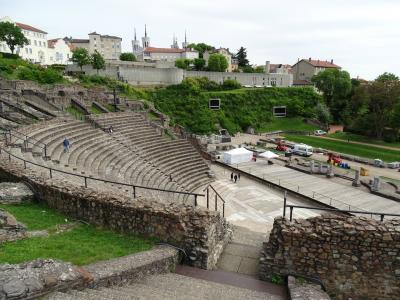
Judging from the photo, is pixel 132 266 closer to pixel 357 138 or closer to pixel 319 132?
pixel 357 138

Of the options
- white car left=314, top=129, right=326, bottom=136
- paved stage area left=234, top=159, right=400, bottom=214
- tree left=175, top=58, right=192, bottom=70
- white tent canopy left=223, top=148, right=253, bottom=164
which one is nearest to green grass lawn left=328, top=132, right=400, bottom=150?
white car left=314, top=129, right=326, bottom=136

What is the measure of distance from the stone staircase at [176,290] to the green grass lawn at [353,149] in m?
33.2

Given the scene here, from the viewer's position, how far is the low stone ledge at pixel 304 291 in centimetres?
675

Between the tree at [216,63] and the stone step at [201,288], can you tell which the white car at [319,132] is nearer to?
the tree at [216,63]

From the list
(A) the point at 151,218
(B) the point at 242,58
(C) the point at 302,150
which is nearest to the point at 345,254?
(A) the point at 151,218

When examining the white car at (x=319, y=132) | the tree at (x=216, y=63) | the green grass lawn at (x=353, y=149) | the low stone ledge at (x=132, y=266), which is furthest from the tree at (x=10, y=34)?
the low stone ledge at (x=132, y=266)

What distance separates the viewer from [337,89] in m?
58.1

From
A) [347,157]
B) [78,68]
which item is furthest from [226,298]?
[78,68]

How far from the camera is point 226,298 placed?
664 cm

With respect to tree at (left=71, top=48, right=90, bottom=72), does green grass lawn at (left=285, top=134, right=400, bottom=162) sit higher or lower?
lower

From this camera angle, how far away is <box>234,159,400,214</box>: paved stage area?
2034cm

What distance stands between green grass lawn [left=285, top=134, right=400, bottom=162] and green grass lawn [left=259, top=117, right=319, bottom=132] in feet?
23.7

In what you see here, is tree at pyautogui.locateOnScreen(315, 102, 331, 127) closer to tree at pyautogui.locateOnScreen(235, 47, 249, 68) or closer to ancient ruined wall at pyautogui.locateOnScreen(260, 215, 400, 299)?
tree at pyautogui.locateOnScreen(235, 47, 249, 68)

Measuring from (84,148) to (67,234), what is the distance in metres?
12.4
